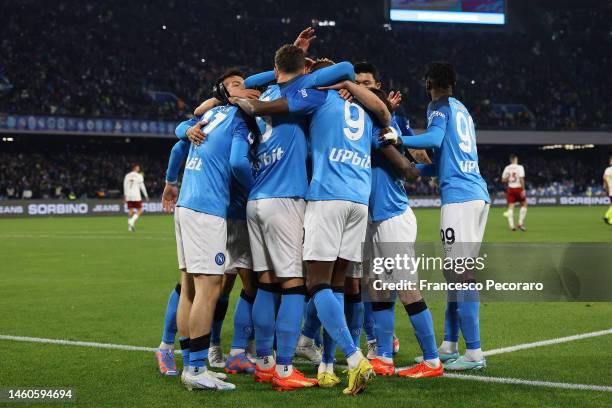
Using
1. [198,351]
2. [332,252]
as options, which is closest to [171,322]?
[198,351]

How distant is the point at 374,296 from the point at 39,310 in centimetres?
515

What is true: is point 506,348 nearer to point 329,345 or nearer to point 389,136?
point 329,345

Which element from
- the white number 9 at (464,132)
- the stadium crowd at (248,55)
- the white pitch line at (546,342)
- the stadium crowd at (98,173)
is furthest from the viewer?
the stadium crowd at (248,55)

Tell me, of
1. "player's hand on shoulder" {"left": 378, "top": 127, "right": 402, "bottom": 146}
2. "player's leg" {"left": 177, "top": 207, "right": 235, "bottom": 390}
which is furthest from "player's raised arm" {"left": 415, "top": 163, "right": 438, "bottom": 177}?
"player's leg" {"left": 177, "top": 207, "right": 235, "bottom": 390}

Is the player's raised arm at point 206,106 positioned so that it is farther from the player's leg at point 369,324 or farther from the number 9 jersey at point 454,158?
the player's leg at point 369,324

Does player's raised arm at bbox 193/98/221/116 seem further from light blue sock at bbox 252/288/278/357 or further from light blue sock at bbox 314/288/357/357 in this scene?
light blue sock at bbox 314/288/357/357

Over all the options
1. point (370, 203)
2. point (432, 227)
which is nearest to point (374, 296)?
point (370, 203)

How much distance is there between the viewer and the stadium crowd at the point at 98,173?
44375mm

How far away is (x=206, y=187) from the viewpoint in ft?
19.2

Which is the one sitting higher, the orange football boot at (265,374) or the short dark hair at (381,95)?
the short dark hair at (381,95)

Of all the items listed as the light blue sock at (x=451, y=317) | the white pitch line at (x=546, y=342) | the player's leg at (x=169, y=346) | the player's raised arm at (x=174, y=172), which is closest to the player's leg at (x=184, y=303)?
the player's leg at (x=169, y=346)

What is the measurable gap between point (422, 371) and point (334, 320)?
1.02m

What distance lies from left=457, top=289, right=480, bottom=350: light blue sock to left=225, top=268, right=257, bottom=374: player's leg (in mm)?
1697

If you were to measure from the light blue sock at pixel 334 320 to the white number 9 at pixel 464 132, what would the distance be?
1893 millimetres
